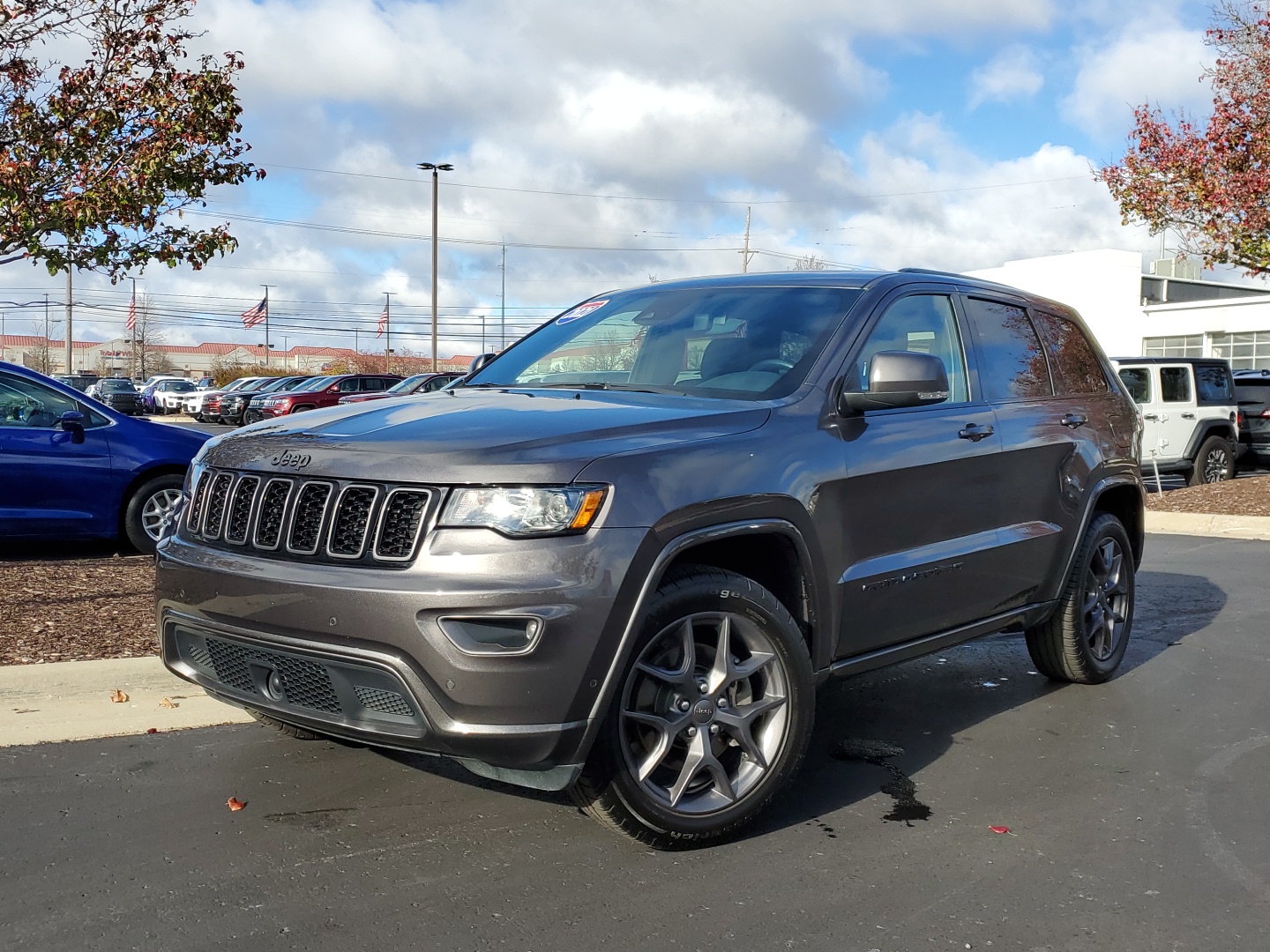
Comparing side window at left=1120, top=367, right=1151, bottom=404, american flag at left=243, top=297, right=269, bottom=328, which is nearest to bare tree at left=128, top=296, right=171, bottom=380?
american flag at left=243, top=297, right=269, bottom=328

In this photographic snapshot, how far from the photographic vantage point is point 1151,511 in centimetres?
1430

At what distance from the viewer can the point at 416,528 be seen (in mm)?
3482

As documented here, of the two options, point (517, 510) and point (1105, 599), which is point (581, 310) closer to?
point (517, 510)

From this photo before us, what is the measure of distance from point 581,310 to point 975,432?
5.91ft

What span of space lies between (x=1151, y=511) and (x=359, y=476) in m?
12.6

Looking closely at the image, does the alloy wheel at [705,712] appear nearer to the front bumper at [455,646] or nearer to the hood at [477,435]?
the front bumper at [455,646]

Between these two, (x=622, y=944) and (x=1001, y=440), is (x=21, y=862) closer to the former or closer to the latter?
Result: (x=622, y=944)

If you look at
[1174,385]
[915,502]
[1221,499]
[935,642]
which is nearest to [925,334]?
[915,502]

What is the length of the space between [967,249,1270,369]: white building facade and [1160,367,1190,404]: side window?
70.4 feet

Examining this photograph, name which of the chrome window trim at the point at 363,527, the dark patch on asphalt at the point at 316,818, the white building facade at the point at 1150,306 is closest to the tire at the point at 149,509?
the dark patch on asphalt at the point at 316,818

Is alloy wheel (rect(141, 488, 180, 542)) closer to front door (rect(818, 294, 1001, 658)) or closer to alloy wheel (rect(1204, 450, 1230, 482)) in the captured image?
front door (rect(818, 294, 1001, 658))

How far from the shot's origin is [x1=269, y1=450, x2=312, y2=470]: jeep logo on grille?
3.75 metres

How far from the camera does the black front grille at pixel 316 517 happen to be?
351 centimetres

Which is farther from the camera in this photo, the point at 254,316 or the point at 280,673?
the point at 254,316
